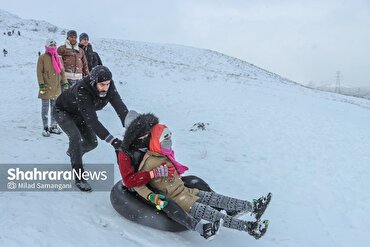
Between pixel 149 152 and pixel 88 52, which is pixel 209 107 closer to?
pixel 88 52

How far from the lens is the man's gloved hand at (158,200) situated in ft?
13.7

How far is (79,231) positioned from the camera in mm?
4059

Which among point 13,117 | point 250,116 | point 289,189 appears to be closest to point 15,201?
point 289,189

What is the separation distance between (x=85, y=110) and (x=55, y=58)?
11.6 ft

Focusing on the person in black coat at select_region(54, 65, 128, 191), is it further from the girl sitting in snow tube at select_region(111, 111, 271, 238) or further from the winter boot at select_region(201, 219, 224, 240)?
the winter boot at select_region(201, 219, 224, 240)

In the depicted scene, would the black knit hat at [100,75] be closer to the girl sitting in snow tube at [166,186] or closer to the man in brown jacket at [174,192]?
the girl sitting in snow tube at [166,186]

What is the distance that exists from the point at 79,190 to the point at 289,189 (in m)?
3.63

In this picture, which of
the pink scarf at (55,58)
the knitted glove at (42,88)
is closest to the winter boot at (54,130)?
the knitted glove at (42,88)

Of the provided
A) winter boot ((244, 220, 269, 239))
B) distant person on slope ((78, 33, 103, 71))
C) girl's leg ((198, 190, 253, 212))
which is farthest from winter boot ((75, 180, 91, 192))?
distant person on slope ((78, 33, 103, 71))

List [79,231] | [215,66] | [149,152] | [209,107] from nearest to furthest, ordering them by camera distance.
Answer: [79,231] → [149,152] → [209,107] → [215,66]

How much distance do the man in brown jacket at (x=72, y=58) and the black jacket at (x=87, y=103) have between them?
3349 millimetres

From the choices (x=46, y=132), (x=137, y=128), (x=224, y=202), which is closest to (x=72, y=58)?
(x=46, y=132)

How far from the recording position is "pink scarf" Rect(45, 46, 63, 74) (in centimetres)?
784

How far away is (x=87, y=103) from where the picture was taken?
4992 mm
